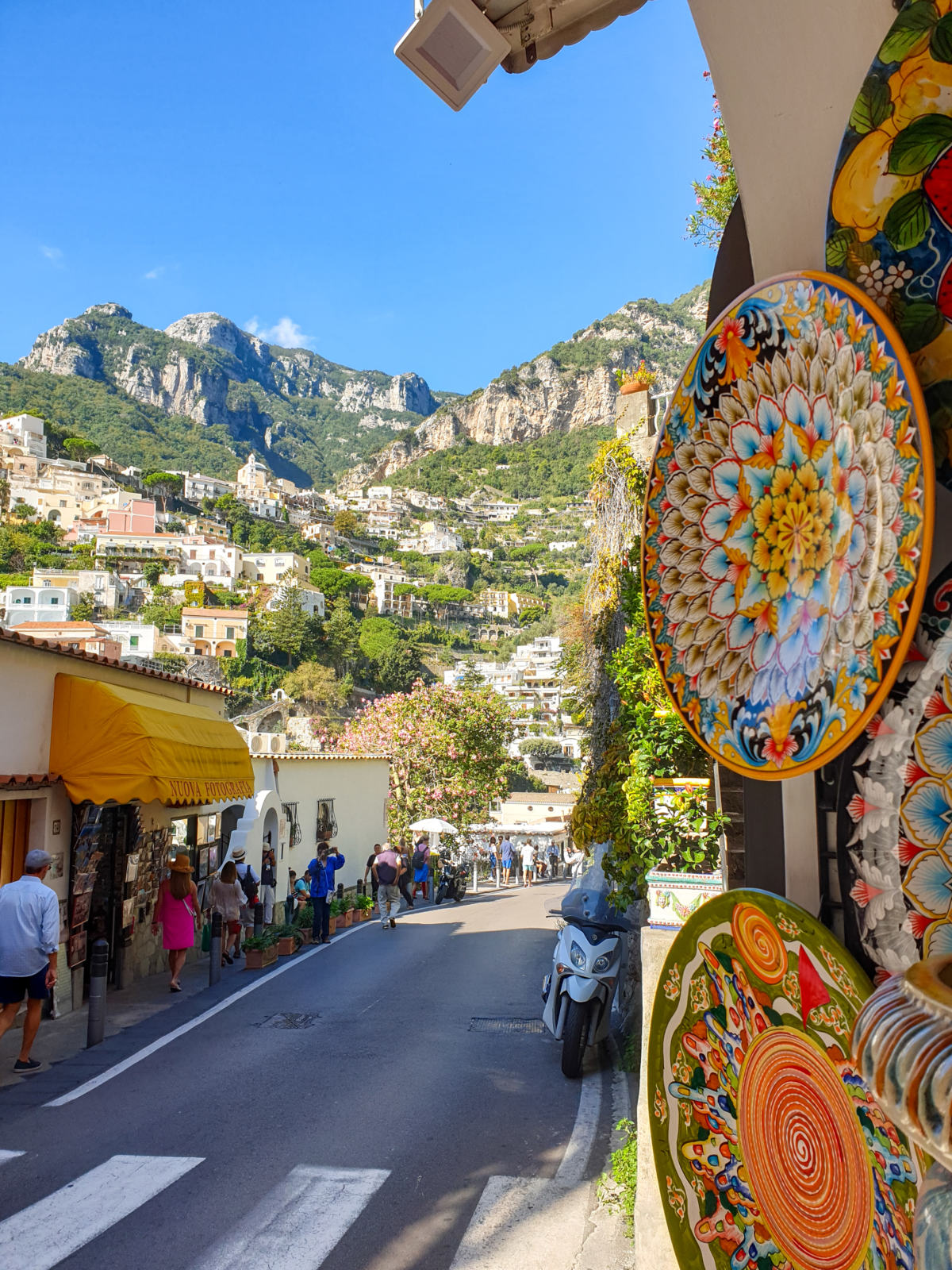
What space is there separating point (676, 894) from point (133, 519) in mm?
136291

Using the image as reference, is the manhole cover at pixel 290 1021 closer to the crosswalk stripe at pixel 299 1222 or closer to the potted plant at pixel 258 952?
the potted plant at pixel 258 952

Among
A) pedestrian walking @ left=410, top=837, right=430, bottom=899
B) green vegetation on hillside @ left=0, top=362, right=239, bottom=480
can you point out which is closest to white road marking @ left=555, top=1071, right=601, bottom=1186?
pedestrian walking @ left=410, top=837, right=430, bottom=899

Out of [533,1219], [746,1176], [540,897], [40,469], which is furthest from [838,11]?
[40,469]

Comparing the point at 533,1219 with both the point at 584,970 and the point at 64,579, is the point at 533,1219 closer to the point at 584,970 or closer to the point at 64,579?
the point at 584,970

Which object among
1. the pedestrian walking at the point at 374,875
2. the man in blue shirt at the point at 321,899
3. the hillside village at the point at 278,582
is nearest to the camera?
the man in blue shirt at the point at 321,899

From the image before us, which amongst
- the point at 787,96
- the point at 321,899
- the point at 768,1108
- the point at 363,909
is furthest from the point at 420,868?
the point at 787,96

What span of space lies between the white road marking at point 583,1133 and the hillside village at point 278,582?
52.3 m

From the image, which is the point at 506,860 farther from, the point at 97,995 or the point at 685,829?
the point at 685,829

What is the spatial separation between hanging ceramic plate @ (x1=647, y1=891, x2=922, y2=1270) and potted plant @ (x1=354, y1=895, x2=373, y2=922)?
54.0ft

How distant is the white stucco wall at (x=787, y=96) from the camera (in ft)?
6.65

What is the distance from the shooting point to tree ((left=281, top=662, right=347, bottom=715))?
335 ft

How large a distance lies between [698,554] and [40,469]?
496 feet

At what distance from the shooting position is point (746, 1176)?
2.15 meters

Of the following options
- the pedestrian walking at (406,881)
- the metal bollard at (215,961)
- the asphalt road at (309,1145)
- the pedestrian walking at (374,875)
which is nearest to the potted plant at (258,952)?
the metal bollard at (215,961)
